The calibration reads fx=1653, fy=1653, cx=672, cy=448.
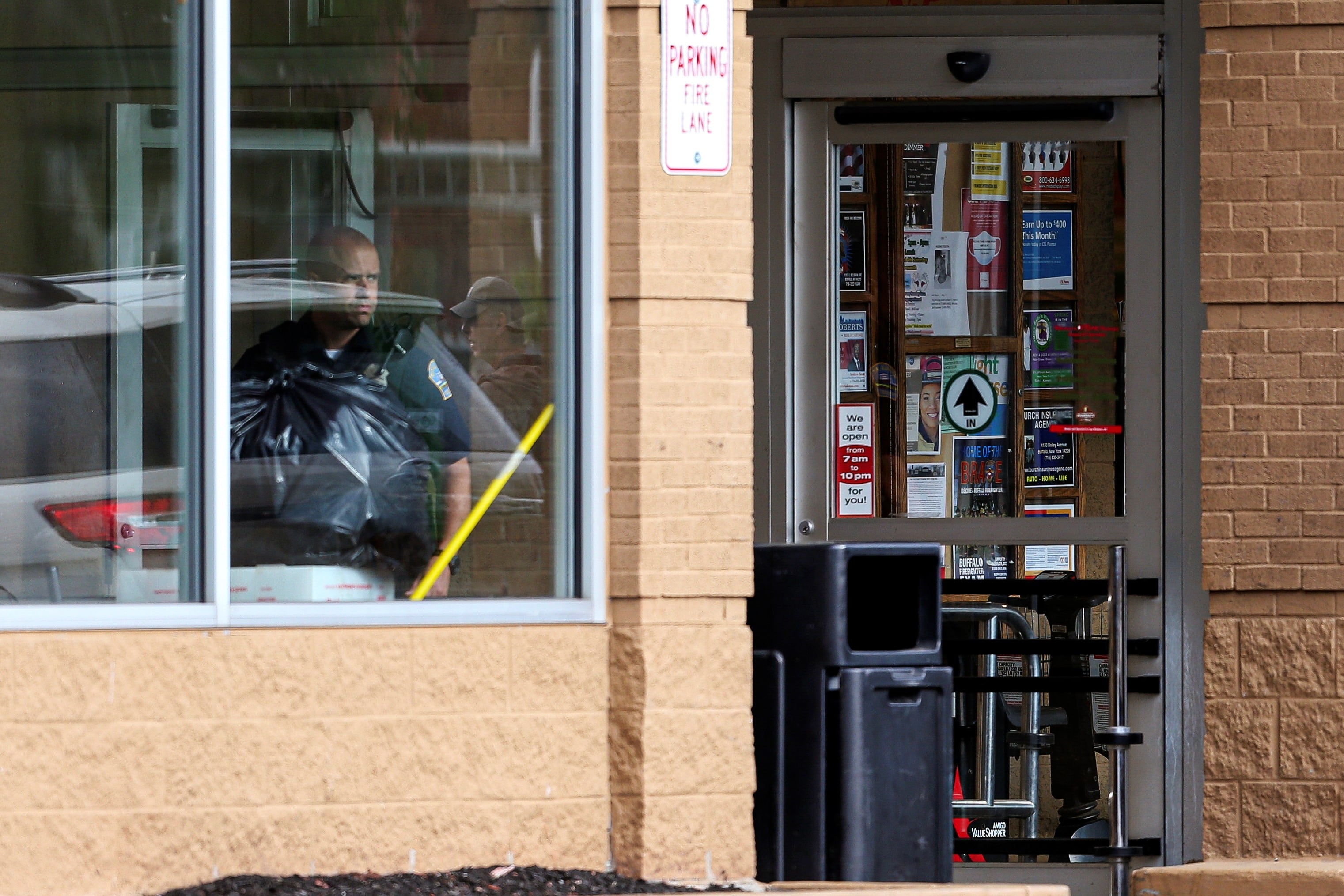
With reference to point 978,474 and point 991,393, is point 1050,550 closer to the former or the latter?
point 978,474

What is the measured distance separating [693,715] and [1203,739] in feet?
8.19

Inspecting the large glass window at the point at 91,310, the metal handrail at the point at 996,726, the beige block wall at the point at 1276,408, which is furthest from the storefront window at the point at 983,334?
the large glass window at the point at 91,310

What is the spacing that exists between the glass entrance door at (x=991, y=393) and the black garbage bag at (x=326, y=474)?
2.09 metres

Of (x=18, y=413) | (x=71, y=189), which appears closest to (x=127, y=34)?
(x=71, y=189)

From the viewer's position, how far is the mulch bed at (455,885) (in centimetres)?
436

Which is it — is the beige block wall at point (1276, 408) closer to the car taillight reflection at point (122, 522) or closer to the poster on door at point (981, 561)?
the poster on door at point (981, 561)

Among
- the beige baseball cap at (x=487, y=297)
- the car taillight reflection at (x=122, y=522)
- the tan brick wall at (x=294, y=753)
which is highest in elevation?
the beige baseball cap at (x=487, y=297)

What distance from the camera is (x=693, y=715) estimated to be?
4586 mm

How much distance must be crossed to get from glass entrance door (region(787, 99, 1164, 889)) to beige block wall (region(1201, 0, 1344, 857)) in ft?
1.13

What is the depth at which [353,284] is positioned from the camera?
15.5 feet

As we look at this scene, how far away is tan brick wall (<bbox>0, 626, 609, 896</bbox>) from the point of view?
4.32 metres

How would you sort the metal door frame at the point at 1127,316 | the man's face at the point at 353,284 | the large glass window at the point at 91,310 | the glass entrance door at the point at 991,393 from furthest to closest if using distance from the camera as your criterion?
the glass entrance door at the point at 991,393, the metal door frame at the point at 1127,316, the man's face at the point at 353,284, the large glass window at the point at 91,310

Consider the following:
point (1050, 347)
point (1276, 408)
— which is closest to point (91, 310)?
point (1050, 347)

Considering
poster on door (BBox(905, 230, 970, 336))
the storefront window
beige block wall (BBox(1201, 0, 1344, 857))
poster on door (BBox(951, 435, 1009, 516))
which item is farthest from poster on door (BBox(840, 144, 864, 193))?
beige block wall (BBox(1201, 0, 1344, 857))
